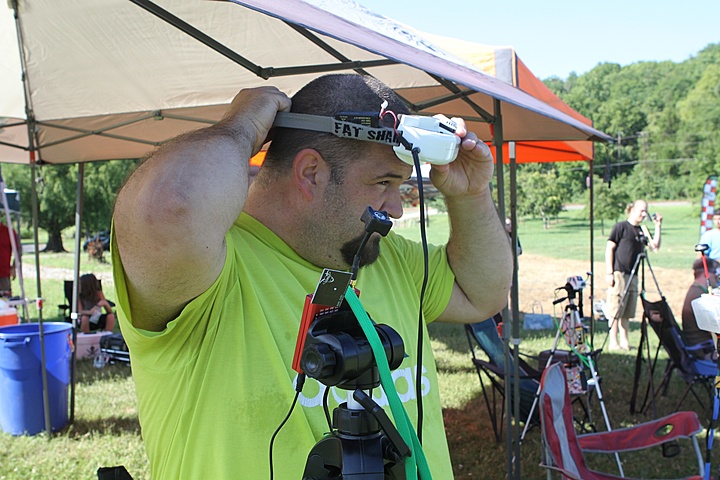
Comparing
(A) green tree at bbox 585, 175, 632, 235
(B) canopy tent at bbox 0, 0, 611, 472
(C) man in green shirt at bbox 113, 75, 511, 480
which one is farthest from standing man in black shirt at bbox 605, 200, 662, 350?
(A) green tree at bbox 585, 175, 632, 235

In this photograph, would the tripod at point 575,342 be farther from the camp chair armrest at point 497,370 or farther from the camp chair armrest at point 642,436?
the camp chair armrest at point 642,436

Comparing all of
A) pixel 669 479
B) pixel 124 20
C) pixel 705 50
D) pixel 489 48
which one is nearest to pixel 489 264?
pixel 124 20

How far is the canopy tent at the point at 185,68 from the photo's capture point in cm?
238

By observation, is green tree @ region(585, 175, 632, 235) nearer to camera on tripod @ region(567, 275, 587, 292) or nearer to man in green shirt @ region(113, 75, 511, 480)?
camera on tripod @ region(567, 275, 587, 292)

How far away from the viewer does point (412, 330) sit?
1735 millimetres

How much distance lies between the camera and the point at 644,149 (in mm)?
65688

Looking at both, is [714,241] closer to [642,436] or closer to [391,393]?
[642,436]

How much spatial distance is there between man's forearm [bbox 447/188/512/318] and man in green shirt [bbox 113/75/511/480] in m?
0.19

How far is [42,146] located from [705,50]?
125 metres

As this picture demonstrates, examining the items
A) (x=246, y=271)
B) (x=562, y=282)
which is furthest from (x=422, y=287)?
(x=562, y=282)

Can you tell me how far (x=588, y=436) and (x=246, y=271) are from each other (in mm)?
2981

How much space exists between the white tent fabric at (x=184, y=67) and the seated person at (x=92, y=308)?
13.1 feet

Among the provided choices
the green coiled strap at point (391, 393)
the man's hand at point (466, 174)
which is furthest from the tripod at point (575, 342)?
the green coiled strap at point (391, 393)

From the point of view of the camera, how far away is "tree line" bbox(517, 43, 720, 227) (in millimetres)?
38188
